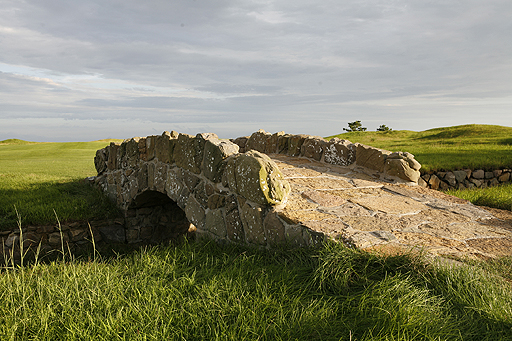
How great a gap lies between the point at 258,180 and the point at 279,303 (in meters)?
1.59

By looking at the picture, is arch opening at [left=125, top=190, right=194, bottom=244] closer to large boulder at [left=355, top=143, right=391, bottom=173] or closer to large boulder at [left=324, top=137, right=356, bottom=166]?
large boulder at [left=324, top=137, right=356, bottom=166]

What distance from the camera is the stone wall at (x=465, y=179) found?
8172 mm

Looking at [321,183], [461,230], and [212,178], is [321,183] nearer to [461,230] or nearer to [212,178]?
[212,178]

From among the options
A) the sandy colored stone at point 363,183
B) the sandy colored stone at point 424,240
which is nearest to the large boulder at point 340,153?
the sandy colored stone at point 363,183

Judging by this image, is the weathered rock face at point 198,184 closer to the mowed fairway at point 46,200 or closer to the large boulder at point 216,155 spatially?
the large boulder at point 216,155

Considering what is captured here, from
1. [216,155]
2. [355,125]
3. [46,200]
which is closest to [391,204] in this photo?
[216,155]

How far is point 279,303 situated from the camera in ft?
8.01

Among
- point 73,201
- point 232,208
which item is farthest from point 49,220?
point 232,208

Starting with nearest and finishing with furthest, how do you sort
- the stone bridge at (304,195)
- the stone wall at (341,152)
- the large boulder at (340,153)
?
1. the stone bridge at (304,195)
2. the stone wall at (341,152)
3. the large boulder at (340,153)

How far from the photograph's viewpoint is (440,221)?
381cm

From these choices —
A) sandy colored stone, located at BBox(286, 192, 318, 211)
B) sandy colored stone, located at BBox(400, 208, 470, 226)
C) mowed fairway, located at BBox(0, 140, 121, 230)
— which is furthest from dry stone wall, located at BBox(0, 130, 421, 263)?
sandy colored stone, located at BBox(400, 208, 470, 226)

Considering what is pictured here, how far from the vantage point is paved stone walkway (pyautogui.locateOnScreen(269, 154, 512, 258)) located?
10.1ft

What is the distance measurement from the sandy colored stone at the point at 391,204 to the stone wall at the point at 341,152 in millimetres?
1031

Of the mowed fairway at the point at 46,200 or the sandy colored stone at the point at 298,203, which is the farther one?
the mowed fairway at the point at 46,200
